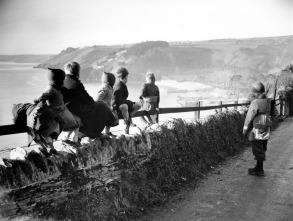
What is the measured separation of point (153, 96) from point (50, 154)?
11.5 ft

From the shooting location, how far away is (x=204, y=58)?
10075 centimetres

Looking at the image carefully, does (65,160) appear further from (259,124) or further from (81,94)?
(259,124)

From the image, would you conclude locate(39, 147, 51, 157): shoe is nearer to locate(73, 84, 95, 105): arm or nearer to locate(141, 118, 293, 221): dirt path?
locate(73, 84, 95, 105): arm

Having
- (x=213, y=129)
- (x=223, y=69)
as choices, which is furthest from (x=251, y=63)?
(x=213, y=129)

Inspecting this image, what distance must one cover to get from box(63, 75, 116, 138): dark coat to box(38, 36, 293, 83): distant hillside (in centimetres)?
6464

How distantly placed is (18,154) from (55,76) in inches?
38.7

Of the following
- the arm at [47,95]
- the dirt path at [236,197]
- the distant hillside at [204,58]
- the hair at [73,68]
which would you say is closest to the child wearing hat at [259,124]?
the dirt path at [236,197]

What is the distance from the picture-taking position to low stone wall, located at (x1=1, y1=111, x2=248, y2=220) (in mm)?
2986

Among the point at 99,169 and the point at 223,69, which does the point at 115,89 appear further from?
the point at 223,69

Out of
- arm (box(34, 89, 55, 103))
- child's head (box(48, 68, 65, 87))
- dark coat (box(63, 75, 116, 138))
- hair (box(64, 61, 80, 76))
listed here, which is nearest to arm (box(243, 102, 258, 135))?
dark coat (box(63, 75, 116, 138))

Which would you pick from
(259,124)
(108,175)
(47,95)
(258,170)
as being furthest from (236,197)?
(47,95)

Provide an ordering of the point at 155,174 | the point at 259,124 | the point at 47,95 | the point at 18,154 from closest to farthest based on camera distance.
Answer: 1. the point at 18,154
2. the point at 47,95
3. the point at 155,174
4. the point at 259,124

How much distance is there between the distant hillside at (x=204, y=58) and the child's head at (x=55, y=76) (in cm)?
6509

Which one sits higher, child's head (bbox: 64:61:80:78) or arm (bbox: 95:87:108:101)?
child's head (bbox: 64:61:80:78)
